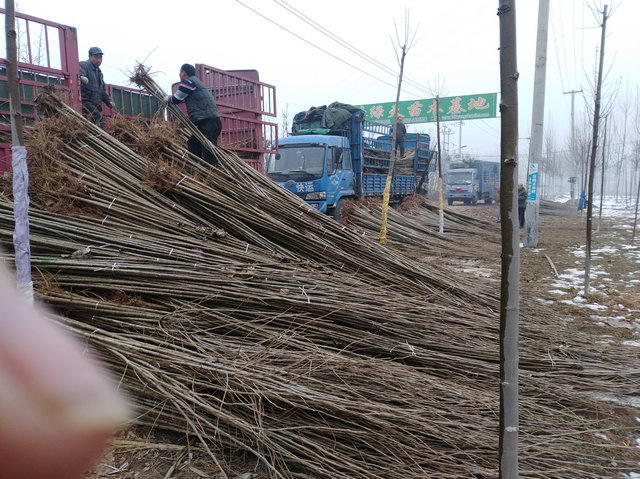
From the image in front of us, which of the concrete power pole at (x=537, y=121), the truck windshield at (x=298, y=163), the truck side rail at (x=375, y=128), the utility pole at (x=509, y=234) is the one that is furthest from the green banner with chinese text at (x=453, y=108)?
the utility pole at (x=509, y=234)

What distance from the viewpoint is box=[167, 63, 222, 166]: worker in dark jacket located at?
201 inches

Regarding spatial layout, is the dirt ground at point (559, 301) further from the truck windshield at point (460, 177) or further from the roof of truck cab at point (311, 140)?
the truck windshield at point (460, 177)

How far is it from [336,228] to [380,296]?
1.17 meters

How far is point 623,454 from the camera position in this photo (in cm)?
277

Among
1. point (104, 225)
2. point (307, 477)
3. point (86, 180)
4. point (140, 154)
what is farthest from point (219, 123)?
point (307, 477)

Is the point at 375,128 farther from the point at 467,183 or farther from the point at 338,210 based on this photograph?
the point at 467,183

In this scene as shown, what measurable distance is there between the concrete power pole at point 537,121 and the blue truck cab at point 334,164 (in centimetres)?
454

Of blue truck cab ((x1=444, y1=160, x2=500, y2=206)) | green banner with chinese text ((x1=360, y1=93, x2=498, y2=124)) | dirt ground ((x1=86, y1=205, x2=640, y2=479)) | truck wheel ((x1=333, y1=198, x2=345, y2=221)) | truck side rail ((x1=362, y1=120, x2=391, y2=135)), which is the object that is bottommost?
dirt ground ((x1=86, y1=205, x2=640, y2=479))

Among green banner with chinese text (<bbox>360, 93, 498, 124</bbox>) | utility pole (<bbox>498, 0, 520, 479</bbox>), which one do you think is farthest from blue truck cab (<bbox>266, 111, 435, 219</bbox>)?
green banner with chinese text (<bbox>360, 93, 498, 124</bbox>)

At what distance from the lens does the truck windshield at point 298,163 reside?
10961 millimetres

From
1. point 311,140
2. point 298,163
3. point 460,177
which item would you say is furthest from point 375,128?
point 460,177

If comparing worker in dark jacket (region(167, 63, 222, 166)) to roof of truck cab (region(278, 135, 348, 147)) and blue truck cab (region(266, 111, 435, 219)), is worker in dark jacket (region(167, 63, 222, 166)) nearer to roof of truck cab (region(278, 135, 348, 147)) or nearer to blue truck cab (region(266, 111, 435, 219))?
blue truck cab (region(266, 111, 435, 219))

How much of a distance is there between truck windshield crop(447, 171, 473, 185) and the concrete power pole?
62.4 ft

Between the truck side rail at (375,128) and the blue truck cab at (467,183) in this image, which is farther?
the blue truck cab at (467,183)
